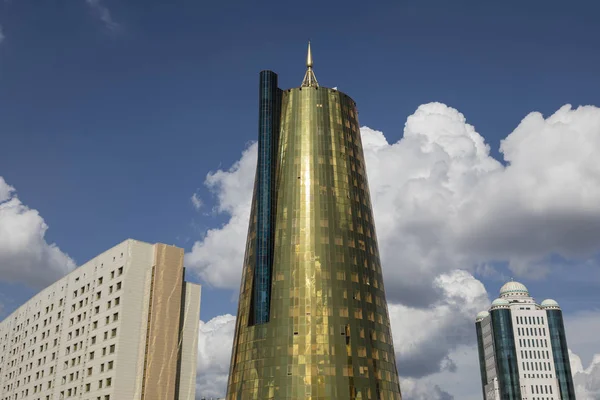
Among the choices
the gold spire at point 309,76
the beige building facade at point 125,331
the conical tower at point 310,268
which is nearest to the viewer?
the conical tower at point 310,268

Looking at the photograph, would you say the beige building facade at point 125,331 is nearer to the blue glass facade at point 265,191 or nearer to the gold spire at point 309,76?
the blue glass facade at point 265,191

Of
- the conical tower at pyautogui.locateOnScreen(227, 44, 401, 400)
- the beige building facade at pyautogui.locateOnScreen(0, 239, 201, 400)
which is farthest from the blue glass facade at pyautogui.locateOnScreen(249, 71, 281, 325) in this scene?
the beige building facade at pyautogui.locateOnScreen(0, 239, 201, 400)

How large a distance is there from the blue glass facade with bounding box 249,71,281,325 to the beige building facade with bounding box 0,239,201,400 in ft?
59.8

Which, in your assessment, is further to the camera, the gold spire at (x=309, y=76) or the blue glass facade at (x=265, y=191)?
the gold spire at (x=309, y=76)

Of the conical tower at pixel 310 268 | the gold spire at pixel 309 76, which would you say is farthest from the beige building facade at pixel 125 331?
the gold spire at pixel 309 76

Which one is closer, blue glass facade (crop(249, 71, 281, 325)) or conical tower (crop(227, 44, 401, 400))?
conical tower (crop(227, 44, 401, 400))

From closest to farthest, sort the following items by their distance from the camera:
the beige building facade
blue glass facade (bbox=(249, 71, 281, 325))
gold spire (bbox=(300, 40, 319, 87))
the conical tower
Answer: the conical tower → blue glass facade (bbox=(249, 71, 281, 325)) → the beige building facade → gold spire (bbox=(300, 40, 319, 87))

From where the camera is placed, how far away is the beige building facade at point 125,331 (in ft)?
295

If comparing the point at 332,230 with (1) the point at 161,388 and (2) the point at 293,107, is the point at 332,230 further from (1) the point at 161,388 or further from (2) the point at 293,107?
(1) the point at 161,388

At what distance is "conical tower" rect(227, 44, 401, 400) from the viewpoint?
257 ft

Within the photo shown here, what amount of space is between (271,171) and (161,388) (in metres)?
35.8

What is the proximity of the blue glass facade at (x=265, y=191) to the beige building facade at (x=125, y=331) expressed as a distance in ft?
59.8

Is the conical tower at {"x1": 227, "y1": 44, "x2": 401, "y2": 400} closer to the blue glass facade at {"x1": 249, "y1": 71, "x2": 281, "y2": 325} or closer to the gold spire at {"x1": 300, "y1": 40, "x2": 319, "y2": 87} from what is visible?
the blue glass facade at {"x1": 249, "y1": 71, "x2": 281, "y2": 325}

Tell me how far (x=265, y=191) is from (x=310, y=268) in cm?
1367
